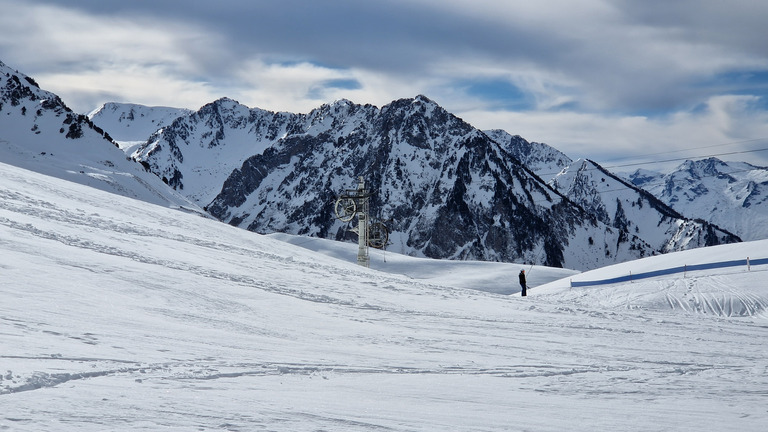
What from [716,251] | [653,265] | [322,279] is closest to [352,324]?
[322,279]

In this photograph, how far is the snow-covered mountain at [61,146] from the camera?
9831cm

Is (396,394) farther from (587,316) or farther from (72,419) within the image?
(587,316)

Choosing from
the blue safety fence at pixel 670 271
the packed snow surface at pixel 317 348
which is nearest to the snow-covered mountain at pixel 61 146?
the blue safety fence at pixel 670 271

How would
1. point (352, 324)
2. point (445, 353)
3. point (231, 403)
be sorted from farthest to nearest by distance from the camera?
point (352, 324), point (445, 353), point (231, 403)

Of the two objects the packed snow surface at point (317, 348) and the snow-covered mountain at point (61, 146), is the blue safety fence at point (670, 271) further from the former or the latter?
the snow-covered mountain at point (61, 146)

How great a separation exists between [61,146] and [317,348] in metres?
127

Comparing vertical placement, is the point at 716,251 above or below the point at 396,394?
above

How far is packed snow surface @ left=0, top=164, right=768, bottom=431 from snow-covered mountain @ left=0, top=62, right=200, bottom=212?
79.5 meters

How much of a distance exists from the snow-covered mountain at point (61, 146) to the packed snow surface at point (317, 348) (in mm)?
79491

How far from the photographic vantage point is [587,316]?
19.9 meters

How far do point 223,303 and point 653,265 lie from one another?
943 inches

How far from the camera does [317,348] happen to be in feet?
39.8

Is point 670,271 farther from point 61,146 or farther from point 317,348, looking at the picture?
point 61,146

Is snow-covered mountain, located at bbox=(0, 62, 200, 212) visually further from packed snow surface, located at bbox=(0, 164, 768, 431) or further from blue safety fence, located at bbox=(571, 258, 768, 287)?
packed snow surface, located at bbox=(0, 164, 768, 431)
